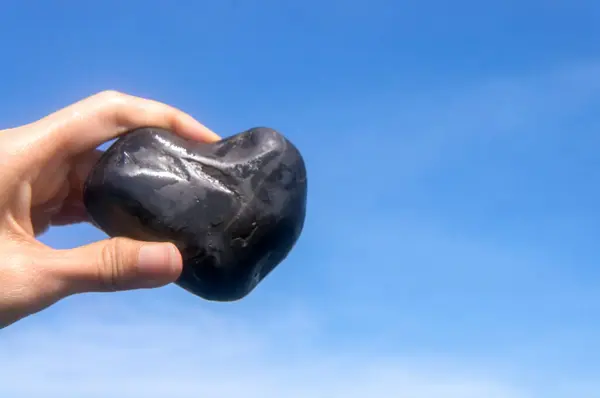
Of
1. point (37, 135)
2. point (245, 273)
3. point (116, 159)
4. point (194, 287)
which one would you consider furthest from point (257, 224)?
point (37, 135)

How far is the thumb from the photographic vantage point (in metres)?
2.55

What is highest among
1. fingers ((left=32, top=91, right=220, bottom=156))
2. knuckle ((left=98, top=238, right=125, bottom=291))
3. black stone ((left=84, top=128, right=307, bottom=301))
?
fingers ((left=32, top=91, right=220, bottom=156))

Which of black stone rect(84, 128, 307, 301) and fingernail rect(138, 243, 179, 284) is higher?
black stone rect(84, 128, 307, 301)

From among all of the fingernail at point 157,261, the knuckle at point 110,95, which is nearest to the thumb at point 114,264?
the fingernail at point 157,261

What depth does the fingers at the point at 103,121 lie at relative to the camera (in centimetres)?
303

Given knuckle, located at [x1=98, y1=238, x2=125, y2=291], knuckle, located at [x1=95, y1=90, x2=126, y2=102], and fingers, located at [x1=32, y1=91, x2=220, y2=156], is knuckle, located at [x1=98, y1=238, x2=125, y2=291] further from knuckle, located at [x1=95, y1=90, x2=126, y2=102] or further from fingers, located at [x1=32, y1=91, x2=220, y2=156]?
knuckle, located at [x1=95, y1=90, x2=126, y2=102]

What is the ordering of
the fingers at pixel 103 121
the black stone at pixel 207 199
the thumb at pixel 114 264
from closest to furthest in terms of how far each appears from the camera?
1. the thumb at pixel 114 264
2. the black stone at pixel 207 199
3. the fingers at pixel 103 121

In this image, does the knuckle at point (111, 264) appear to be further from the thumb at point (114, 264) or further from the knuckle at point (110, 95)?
the knuckle at point (110, 95)

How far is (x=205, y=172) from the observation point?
2920 mm

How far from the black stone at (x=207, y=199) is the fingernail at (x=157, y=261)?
223 mm

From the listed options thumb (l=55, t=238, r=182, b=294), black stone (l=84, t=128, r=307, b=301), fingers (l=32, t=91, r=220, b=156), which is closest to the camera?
thumb (l=55, t=238, r=182, b=294)

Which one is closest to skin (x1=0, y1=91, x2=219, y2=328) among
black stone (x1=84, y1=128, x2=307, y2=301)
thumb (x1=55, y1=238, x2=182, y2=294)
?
thumb (x1=55, y1=238, x2=182, y2=294)

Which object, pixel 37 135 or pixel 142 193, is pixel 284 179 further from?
pixel 37 135

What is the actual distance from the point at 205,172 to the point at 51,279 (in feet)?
2.55
